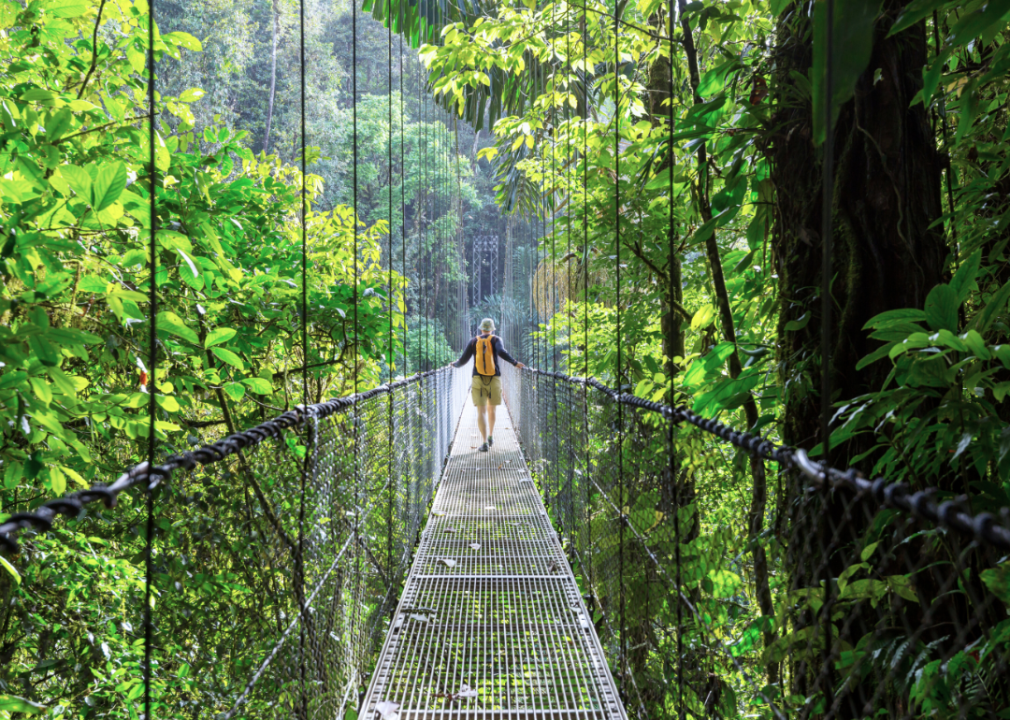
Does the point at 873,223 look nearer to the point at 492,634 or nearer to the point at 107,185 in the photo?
the point at 107,185

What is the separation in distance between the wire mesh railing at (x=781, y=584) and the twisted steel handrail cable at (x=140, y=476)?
0.58 m

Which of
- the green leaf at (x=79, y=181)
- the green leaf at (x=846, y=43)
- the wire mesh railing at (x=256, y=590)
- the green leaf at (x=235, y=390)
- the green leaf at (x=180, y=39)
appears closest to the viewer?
the green leaf at (x=846, y=43)

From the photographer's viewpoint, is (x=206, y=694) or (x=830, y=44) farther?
(x=206, y=694)

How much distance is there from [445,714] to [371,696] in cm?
18

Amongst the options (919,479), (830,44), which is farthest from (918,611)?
(830,44)

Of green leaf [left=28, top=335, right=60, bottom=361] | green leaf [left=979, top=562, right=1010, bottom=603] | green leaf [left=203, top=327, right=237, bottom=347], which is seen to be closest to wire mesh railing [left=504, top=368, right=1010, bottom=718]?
green leaf [left=979, top=562, right=1010, bottom=603]

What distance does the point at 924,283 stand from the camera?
3.36ft

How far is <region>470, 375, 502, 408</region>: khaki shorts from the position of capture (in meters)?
4.93

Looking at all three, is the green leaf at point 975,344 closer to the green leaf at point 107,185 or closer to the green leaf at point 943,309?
the green leaf at point 943,309

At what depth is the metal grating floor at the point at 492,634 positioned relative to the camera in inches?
62.0

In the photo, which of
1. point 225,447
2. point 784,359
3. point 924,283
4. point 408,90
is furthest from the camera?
point 408,90

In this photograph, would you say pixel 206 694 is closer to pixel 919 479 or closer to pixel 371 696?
pixel 371 696

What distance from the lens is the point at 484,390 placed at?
16.1 ft

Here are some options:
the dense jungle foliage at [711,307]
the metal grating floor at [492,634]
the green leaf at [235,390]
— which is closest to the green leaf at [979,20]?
the dense jungle foliage at [711,307]
